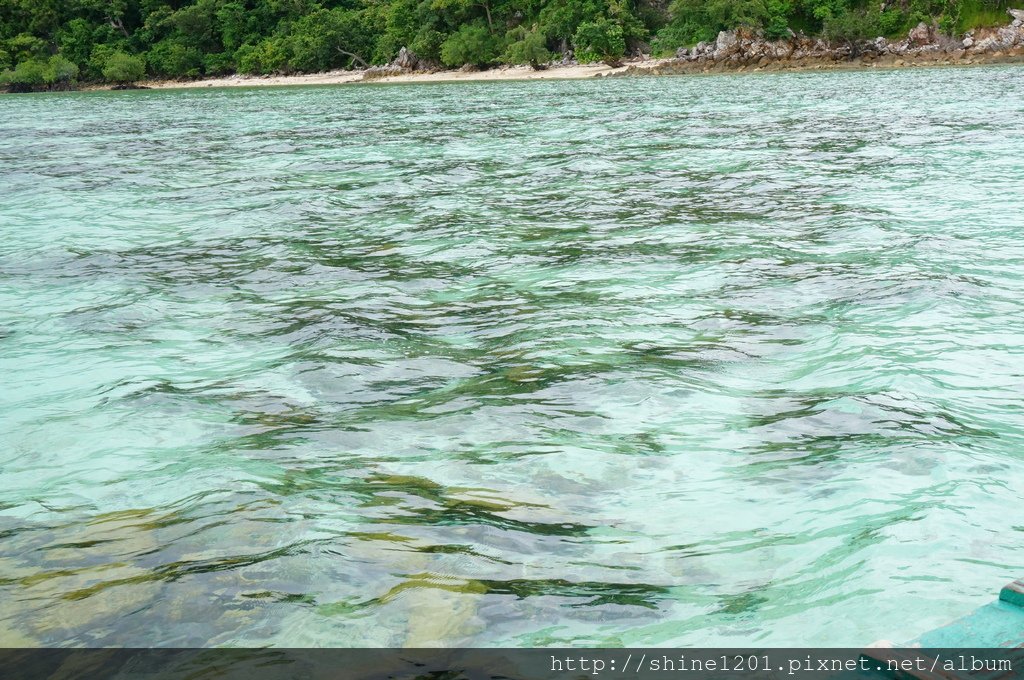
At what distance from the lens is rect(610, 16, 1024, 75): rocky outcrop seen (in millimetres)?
45781

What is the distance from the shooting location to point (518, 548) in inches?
120

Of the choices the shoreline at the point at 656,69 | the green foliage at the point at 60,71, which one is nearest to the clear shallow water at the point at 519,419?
the shoreline at the point at 656,69

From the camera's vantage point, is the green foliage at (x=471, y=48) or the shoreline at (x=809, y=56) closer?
the shoreline at (x=809, y=56)

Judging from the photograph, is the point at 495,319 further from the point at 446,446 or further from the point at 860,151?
the point at 860,151

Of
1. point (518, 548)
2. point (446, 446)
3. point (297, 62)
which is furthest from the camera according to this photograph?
point (297, 62)

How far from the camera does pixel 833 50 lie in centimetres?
4888

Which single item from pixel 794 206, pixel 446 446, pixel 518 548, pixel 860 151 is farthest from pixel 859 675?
pixel 860 151

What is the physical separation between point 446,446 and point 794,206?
688 cm

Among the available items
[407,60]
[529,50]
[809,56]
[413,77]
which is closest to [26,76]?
[407,60]

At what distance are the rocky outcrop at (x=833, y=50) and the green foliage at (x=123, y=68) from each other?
3893 cm

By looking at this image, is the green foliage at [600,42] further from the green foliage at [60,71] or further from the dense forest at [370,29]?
the green foliage at [60,71]

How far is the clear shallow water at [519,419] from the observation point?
279 cm

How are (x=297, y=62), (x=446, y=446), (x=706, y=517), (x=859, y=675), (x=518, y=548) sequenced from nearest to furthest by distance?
(x=859, y=675), (x=518, y=548), (x=706, y=517), (x=446, y=446), (x=297, y=62)

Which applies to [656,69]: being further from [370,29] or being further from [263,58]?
[263,58]
